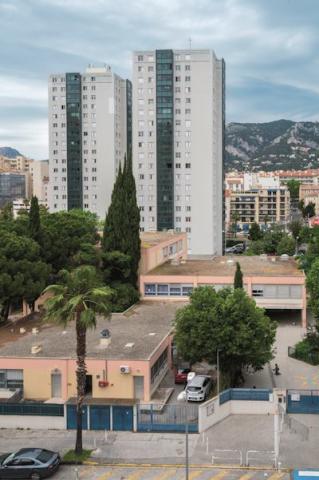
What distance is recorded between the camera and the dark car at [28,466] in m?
26.2

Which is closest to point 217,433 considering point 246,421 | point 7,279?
point 246,421

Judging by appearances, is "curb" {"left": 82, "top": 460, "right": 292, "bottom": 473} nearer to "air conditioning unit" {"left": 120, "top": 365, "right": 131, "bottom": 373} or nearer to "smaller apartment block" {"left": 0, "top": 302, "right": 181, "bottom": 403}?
"smaller apartment block" {"left": 0, "top": 302, "right": 181, "bottom": 403}

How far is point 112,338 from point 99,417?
8741mm

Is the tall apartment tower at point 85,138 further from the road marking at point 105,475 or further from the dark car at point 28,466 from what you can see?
the road marking at point 105,475

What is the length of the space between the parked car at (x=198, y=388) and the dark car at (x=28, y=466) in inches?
404

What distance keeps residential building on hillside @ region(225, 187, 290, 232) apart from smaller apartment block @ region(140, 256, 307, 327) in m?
112

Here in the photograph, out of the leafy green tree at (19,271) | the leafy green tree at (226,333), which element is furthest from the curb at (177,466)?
the leafy green tree at (19,271)

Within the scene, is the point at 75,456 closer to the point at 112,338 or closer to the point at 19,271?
the point at 112,338

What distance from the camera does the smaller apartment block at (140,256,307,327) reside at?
54.5 m

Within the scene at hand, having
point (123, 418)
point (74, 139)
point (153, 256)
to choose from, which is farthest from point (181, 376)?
point (74, 139)

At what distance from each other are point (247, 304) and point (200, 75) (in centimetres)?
7668

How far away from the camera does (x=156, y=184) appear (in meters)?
110

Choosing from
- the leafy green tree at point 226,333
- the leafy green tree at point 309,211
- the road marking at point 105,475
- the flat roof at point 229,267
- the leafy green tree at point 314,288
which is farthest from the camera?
the leafy green tree at point 309,211

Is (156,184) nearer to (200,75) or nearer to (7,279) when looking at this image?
(200,75)
